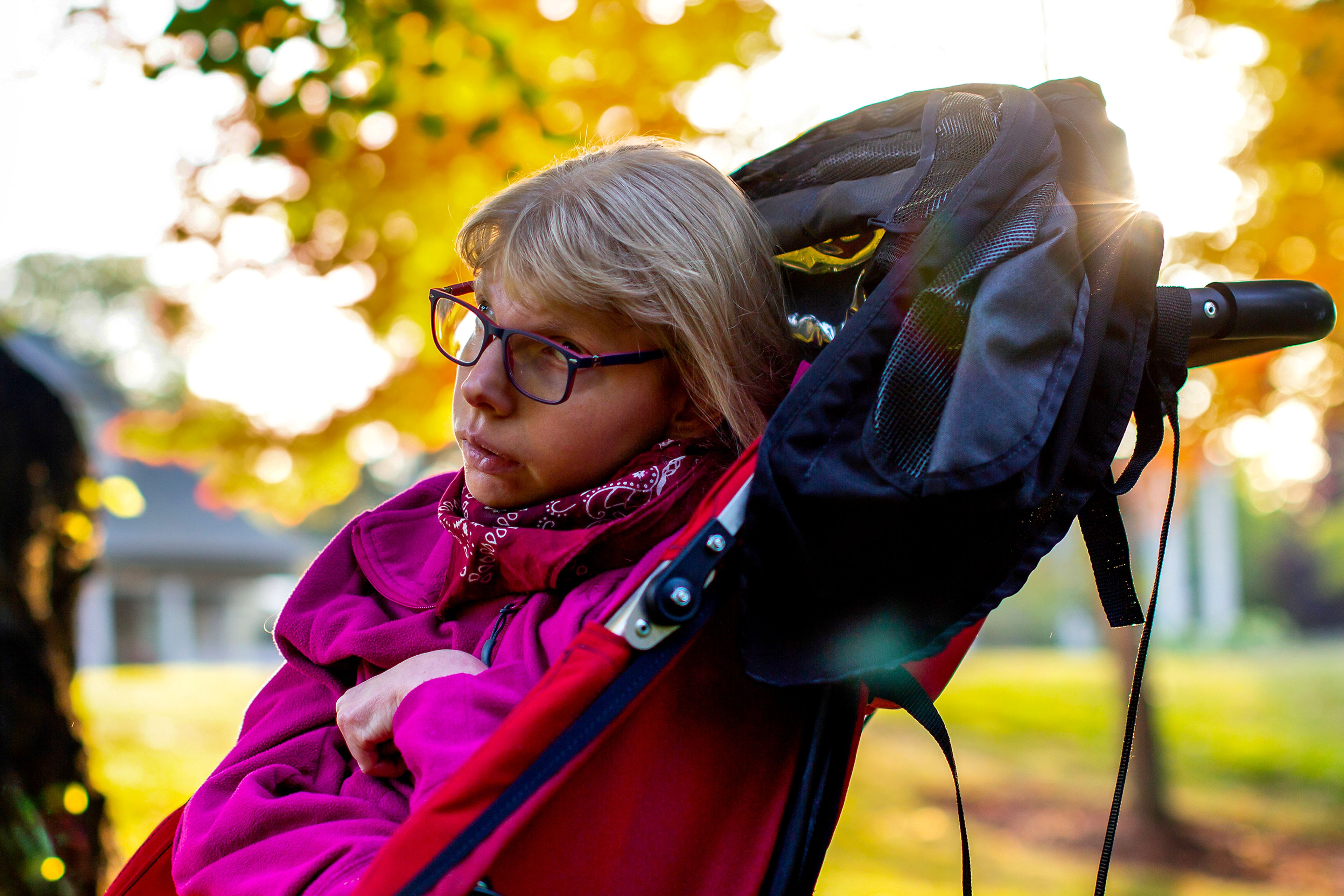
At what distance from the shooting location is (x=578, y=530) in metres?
1.54

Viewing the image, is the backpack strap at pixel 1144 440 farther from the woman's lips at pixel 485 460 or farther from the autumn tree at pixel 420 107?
the autumn tree at pixel 420 107

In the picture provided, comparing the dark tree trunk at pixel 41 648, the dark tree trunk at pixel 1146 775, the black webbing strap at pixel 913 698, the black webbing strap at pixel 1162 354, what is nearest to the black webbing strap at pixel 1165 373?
the black webbing strap at pixel 1162 354

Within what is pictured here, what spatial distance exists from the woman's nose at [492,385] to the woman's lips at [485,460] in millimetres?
66

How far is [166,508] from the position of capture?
2045 centimetres

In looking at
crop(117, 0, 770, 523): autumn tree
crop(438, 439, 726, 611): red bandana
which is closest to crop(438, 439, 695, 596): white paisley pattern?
crop(438, 439, 726, 611): red bandana

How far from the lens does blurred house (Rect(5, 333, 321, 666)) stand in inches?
733

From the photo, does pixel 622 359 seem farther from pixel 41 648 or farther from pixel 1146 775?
pixel 1146 775

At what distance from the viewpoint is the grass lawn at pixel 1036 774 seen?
6.21 m

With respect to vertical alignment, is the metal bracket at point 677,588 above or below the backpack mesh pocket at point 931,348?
below

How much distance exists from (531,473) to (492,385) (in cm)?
14

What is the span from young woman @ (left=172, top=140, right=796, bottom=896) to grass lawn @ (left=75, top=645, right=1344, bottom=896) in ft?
9.76

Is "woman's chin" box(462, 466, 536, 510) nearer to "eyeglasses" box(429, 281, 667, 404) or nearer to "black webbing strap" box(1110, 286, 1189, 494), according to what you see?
"eyeglasses" box(429, 281, 667, 404)

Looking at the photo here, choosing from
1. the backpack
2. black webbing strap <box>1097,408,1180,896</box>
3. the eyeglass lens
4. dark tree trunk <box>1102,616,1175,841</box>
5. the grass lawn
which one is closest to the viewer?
the backpack

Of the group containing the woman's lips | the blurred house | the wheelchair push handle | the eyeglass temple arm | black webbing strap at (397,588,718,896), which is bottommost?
the blurred house
